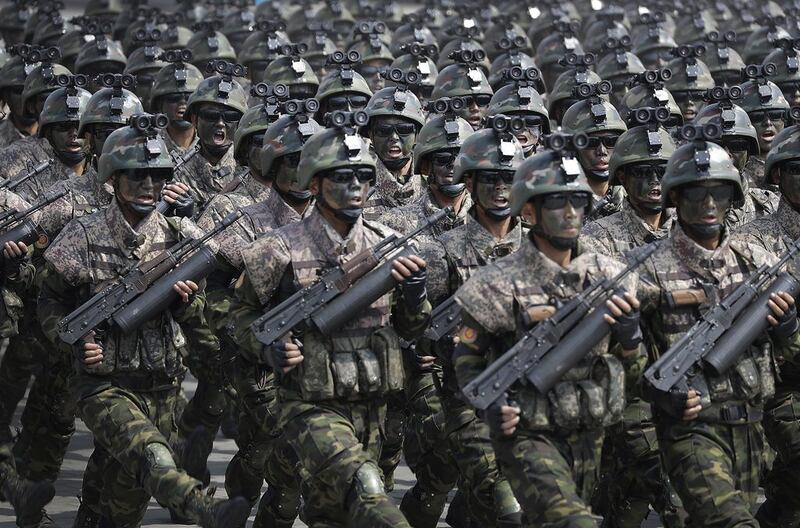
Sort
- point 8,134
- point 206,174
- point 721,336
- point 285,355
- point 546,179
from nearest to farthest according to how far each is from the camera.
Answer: point 546,179
point 721,336
point 285,355
point 206,174
point 8,134

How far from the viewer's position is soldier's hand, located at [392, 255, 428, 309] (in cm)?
1080

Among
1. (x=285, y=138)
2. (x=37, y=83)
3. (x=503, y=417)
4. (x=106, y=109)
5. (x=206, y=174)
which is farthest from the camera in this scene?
(x=37, y=83)

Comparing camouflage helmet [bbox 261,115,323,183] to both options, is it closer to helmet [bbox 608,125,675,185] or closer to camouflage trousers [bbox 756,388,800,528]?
helmet [bbox 608,125,675,185]

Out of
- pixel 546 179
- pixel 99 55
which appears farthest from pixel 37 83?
pixel 546 179

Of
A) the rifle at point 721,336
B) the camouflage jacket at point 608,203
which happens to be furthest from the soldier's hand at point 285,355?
the camouflage jacket at point 608,203

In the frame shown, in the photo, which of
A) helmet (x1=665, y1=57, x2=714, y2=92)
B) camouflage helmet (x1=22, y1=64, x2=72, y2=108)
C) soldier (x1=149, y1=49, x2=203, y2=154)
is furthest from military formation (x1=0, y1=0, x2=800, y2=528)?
helmet (x1=665, y1=57, x2=714, y2=92)

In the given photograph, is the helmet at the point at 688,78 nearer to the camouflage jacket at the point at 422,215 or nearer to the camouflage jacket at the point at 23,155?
the camouflage jacket at the point at 422,215

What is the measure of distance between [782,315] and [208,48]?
11.8 m

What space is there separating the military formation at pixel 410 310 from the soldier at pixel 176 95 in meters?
0.21

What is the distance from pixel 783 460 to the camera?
38.5 feet

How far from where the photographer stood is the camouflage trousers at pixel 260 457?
1164 centimetres

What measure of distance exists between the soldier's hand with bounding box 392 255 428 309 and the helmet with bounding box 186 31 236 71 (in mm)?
10560

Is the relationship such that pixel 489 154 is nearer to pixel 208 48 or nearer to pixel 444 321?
pixel 444 321

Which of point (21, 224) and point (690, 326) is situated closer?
point (690, 326)
